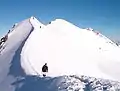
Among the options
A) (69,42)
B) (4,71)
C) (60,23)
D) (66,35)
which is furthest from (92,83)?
(60,23)

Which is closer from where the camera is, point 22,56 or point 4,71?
point 4,71

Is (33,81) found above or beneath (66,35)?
beneath

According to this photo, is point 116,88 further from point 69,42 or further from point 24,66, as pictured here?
point 69,42

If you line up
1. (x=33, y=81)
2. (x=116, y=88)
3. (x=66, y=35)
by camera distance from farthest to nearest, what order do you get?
(x=66, y=35) < (x=33, y=81) < (x=116, y=88)

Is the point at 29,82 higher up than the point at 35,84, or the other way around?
the point at 29,82

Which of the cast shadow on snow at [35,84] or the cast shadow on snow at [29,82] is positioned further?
the cast shadow on snow at [29,82]

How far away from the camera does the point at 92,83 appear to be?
2195cm

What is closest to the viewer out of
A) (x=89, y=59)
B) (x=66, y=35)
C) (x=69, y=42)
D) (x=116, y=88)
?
(x=116, y=88)

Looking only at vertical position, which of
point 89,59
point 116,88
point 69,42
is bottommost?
point 116,88

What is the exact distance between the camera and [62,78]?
24141 mm

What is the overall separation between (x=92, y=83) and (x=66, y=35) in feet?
236

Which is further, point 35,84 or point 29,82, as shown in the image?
point 29,82

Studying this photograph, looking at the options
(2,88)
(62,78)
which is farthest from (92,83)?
(2,88)

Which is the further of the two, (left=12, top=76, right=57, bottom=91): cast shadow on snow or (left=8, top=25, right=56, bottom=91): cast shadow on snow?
(left=8, top=25, right=56, bottom=91): cast shadow on snow
